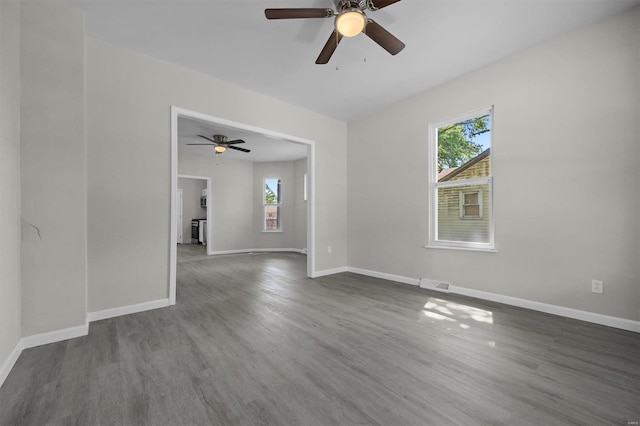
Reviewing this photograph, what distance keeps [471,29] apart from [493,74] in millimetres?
879

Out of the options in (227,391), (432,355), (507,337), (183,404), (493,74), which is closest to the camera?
(183,404)

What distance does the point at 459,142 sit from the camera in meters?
3.73

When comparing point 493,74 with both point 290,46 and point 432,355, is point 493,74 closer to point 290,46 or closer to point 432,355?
point 290,46

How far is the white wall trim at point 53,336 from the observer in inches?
85.2

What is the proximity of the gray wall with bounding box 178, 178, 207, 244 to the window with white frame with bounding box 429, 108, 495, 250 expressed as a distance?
9.49 m

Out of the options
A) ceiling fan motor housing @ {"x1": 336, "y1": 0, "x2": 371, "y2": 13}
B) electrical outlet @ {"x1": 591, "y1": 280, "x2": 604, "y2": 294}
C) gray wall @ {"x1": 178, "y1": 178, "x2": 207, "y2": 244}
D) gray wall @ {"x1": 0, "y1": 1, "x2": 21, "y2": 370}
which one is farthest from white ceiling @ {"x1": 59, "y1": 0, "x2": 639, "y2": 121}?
gray wall @ {"x1": 178, "y1": 178, "x2": 207, "y2": 244}

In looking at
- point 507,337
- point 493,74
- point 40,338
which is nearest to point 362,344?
point 507,337

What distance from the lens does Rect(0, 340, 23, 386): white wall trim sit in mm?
1712

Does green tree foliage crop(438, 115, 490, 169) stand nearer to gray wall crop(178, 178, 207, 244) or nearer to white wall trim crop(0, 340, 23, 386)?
white wall trim crop(0, 340, 23, 386)

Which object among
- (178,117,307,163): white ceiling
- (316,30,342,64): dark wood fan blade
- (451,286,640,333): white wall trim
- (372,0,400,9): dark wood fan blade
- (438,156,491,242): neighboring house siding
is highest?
(178,117,307,163): white ceiling

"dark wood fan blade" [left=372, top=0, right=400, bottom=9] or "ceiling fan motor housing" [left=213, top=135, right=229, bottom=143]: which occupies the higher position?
"dark wood fan blade" [left=372, top=0, right=400, bottom=9]

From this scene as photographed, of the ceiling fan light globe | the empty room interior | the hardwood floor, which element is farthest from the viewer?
the ceiling fan light globe

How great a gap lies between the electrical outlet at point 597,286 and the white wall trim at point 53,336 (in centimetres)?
468

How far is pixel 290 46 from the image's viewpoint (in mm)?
2941
